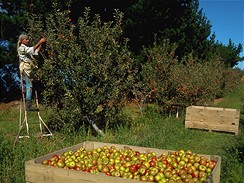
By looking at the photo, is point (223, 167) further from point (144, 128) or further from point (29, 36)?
point (29, 36)

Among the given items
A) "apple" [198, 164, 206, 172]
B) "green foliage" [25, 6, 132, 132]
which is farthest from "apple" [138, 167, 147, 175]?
"green foliage" [25, 6, 132, 132]

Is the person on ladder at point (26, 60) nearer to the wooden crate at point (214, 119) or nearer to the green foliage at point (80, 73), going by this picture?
the green foliage at point (80, 73)

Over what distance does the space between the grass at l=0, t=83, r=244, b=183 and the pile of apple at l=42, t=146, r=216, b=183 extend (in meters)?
0.90

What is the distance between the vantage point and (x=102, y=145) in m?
4.57

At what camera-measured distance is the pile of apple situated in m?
3.24

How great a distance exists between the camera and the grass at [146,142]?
457 centimetres

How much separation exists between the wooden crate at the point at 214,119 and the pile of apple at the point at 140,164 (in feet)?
17.1

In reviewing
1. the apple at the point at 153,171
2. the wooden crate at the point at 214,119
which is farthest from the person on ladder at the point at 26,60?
the wooden crate at the point at 214,119

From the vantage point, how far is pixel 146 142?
630 cm

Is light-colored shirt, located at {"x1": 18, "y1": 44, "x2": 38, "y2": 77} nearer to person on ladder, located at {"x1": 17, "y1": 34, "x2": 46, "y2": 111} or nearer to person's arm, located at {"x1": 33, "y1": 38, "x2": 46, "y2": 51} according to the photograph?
person on ladder, located at {"x1": 17, "y1": 34, "x2": 46, "y2": 111}

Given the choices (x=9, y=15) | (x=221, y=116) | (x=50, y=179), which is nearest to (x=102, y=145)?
(x=50, y=179)

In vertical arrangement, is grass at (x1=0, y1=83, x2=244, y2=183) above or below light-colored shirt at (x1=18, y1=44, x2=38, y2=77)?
below

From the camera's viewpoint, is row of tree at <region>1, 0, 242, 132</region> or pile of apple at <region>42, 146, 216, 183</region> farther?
row of tree at <region>1, 0, 242, 132</region>

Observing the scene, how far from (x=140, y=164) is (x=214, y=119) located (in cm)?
587
